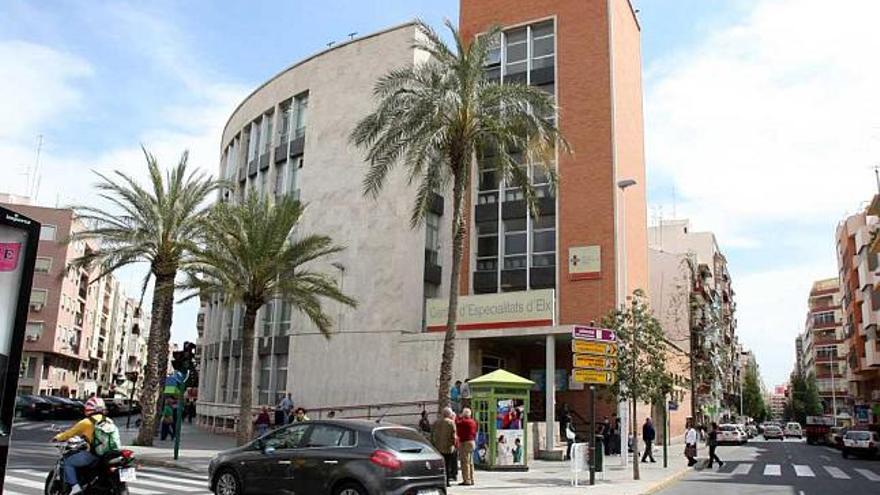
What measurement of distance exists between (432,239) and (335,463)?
23.9 meters

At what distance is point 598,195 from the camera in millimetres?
32219

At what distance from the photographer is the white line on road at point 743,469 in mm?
23936

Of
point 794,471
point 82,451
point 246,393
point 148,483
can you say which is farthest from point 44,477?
point 794,471

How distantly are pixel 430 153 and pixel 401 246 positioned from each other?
1130 cm

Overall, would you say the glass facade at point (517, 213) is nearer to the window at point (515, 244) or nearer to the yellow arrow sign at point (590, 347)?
the window at point (515, 244)

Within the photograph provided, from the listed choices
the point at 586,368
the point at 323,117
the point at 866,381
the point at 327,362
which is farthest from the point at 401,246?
the point at 866,381

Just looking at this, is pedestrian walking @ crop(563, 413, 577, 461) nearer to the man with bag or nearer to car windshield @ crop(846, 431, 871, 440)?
the man with bag

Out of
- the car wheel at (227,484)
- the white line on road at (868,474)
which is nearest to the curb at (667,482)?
the white line on road at (868,474)

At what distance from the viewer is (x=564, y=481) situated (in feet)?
59.8

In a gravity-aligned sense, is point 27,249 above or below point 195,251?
below

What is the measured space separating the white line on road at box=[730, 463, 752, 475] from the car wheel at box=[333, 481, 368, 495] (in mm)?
17602

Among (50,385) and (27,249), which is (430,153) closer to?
(27,249)

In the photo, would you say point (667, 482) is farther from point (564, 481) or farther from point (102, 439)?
point (102, 439)

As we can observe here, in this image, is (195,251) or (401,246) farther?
(401,246)
